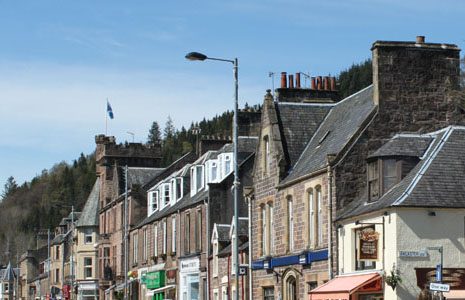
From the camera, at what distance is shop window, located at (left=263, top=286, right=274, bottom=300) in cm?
4566

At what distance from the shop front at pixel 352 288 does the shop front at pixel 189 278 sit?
21.2m

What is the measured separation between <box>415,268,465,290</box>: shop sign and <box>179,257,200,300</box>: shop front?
25567mm

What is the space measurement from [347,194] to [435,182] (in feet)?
14.9

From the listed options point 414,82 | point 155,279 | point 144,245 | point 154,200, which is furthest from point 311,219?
point 154,200

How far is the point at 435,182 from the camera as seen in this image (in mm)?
34906

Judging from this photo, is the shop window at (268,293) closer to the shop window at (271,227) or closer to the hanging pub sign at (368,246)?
the shop window at (271,227)

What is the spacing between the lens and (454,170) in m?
35.8

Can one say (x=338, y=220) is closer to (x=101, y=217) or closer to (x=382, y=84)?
(x=382, y=84)

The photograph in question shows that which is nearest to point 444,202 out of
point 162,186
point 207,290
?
point 207,290

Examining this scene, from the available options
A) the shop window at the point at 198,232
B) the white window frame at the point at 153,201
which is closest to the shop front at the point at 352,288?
the shop window at the point at 198,232

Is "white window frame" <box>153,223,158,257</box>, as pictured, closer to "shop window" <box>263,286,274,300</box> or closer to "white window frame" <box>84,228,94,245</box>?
"shop window" <box>263,286,274,300</box>

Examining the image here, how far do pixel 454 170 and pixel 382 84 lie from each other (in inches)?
214

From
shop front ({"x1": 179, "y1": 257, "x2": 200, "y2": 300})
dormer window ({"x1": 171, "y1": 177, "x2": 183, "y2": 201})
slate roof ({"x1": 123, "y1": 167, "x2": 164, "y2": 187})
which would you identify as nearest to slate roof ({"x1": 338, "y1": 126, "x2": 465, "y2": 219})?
shop front ({"x1": 179, "y1": 257, "x2": 200, "y2": 300})

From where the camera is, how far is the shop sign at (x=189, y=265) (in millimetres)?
58478
